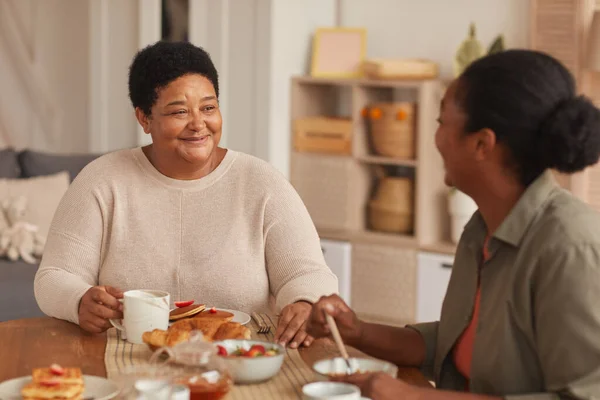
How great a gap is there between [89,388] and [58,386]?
0.08 metres

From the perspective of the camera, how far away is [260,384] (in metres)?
1.66

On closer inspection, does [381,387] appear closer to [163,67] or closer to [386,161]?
[163,67]

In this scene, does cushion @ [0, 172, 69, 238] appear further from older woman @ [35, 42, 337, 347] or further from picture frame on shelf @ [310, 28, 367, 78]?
older woman @ [35, 42, 337, 347]

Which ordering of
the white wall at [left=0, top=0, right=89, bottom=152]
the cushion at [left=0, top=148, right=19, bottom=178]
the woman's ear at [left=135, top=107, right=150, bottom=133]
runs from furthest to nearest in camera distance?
the white wall at [left=0, top=0, right=89, bottom=152] → the cushion at [left=0, top=148, right=19, bottom=178] → the woman's ear at [left=135, top=107, right=150, bottom=133]

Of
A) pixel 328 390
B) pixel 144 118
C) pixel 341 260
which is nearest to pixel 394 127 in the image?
pixel 341 260

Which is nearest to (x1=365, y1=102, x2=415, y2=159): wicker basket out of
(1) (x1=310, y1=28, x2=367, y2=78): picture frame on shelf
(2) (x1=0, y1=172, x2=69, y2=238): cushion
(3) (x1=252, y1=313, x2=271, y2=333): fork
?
(1) (x1=310, y1=28, x2=367, y2=78): picture frame on shelf

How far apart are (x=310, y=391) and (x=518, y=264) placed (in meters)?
0.38

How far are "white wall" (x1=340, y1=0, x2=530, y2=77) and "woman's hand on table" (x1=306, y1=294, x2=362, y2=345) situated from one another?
2892 millimetres

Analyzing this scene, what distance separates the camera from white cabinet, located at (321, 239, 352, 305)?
4.57 meters

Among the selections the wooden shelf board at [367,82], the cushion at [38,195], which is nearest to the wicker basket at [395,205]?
the wooden shelf board at [367,82]

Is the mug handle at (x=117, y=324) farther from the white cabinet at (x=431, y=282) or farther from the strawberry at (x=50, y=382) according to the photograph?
the white cabinet at (x=431, y=282)

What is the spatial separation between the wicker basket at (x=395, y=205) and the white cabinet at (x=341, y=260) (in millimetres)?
205

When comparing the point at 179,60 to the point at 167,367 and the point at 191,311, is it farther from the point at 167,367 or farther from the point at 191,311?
the point at 167,367

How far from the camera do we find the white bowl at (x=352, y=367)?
1.64 m
